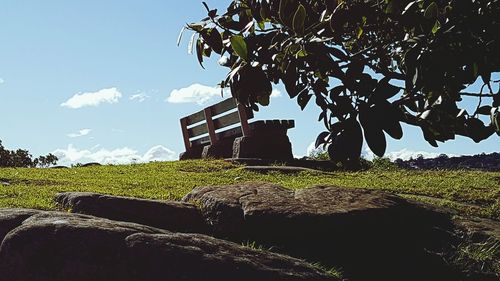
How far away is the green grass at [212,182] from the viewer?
8195 mm

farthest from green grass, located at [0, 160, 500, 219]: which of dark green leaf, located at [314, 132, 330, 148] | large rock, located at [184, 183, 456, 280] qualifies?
dark green leaf, located at [314, 132, 330, 148]

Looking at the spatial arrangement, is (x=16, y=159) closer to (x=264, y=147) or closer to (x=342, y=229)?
(x=264, y=147)

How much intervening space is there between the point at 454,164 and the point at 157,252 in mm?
11783

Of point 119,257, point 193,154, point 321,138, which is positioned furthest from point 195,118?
point 321,138

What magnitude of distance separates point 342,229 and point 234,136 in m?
9.81

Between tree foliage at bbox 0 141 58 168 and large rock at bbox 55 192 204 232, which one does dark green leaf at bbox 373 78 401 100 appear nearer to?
large rock at bbox 55 192 204 232

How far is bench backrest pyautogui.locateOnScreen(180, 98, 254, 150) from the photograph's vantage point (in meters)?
14.8

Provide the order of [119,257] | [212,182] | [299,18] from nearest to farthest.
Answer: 1. [299,18]
2. [119,257]
3. [212,182]

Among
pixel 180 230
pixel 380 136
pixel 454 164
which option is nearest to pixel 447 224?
pixel 180 230

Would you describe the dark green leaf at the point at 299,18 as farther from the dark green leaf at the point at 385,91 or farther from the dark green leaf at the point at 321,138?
the dark green leaf at the point at 321,138

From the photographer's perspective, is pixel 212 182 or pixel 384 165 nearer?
pixel 212 182

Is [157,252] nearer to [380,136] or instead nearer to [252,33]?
[252,33]

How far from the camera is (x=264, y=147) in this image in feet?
47.2

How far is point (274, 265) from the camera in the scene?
180 inches
